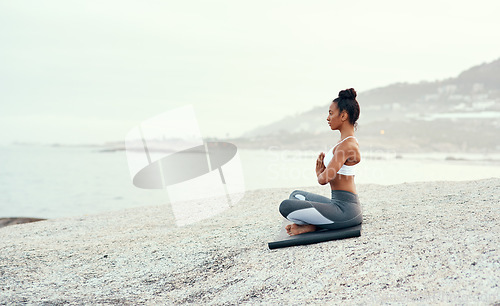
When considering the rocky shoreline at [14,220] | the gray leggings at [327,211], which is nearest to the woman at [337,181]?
the gray leggings at [327,211]

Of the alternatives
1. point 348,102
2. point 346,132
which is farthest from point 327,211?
point 348,102

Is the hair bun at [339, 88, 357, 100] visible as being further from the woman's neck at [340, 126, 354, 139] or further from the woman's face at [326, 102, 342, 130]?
the woman's neck at [340, 126, 354, 139]

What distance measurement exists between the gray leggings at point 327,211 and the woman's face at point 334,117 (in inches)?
31.0

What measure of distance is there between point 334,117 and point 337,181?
745mm

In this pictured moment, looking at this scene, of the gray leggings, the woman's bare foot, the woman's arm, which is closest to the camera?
the woman's arm

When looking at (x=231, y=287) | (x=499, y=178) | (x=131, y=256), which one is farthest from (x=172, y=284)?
(x=499, y=178)

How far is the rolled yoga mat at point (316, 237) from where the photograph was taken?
493 cm

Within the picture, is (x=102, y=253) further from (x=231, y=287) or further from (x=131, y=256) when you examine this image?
(x=231, y=287)

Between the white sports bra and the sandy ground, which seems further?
the white sports bra

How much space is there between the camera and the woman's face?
479 cm

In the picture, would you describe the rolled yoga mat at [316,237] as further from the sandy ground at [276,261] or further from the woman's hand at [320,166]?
the woman's hand at [320,166]

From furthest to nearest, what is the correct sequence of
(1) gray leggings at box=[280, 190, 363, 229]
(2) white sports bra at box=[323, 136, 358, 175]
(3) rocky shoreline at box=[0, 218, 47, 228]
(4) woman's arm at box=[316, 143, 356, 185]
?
1. (3) rocky shoreline at box=[0, 218, 47, 228]
2. (1) gray leggings at box=[280, 190, 363, 229]
3. (2) white sports bra at box=[323, 136, 358, 175]
4. (4) woman's arm at box=[316, 143, 356, 185]

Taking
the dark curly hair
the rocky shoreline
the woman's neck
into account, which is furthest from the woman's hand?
Result: the rocky shoreline

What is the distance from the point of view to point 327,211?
492cm
